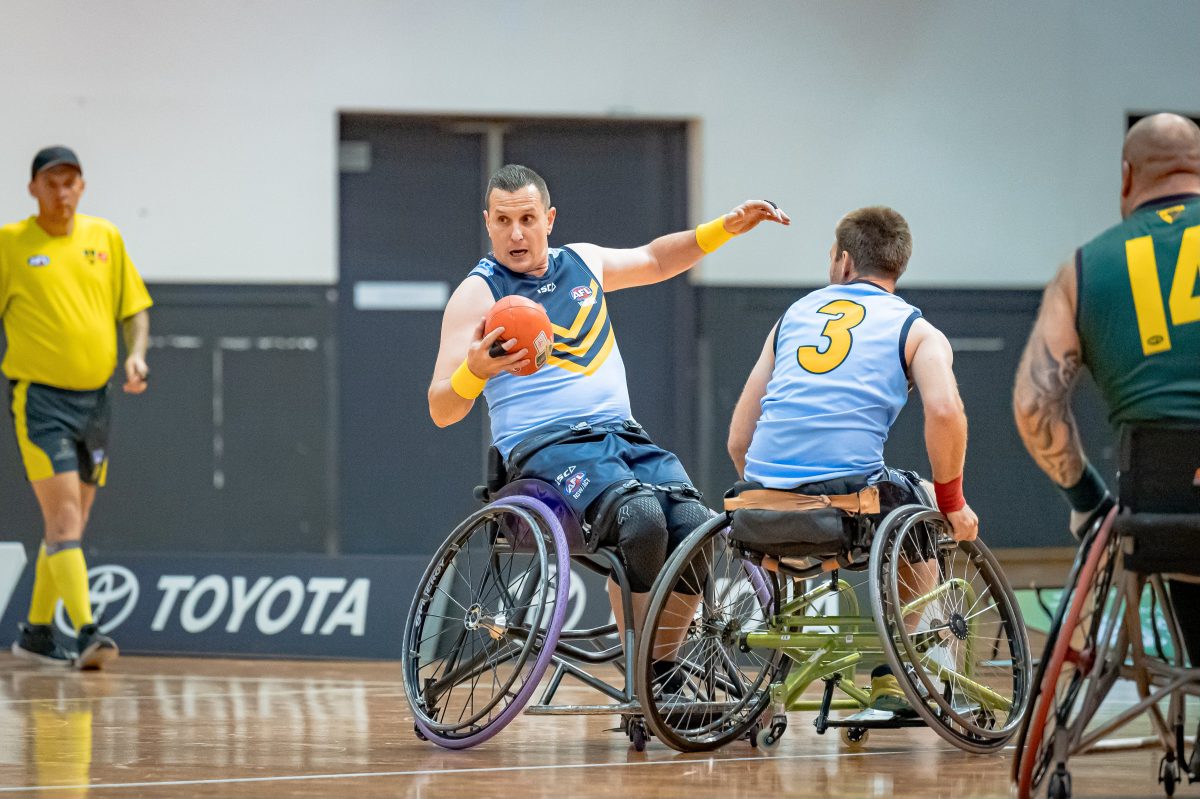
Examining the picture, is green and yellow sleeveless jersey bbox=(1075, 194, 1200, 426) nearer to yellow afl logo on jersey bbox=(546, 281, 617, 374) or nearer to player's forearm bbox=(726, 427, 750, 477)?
player's forearm bbox=(726, 427, 750, 477)

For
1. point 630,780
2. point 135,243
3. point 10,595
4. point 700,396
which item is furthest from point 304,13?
point 630,780

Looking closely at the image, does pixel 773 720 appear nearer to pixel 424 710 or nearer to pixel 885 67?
pixel 424 710

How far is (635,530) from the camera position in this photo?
3.64 m

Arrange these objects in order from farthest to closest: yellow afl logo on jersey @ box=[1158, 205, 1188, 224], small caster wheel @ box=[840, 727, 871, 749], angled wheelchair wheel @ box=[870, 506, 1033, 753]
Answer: small caster wheel @ box=[840, 727, 871, 749], angled wheelchair wheel @ box=[870, 506, 1033, 753], yellow afl logo on jersey @ box=[1158, 205, 1188, 224]

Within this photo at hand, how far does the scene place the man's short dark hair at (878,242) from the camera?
373 cm

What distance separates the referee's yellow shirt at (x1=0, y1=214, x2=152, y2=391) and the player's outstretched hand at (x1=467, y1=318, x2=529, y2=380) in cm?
286

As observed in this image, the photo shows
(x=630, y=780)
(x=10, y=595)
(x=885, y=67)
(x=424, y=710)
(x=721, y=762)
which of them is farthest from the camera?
(x=885, y=67)

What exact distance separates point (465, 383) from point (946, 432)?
1.08 m

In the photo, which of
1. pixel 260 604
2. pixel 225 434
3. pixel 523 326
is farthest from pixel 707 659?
pixel 225 434

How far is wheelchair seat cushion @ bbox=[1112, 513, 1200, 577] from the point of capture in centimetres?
270

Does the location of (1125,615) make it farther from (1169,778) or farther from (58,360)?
(58,360)

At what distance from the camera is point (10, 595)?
6.59 meters

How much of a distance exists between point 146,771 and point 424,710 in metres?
0.66

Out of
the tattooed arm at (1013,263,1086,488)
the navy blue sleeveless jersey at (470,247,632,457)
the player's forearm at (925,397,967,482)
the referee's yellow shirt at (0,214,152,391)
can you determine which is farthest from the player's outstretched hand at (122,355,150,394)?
the tattooed arm at (1013,263,1086,488)
